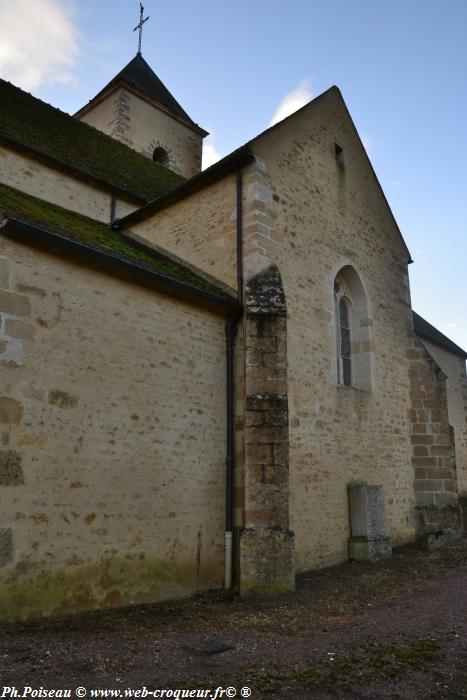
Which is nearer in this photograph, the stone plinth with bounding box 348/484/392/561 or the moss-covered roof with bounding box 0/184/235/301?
the moss-covered roof with bounding box 0/184/235/301

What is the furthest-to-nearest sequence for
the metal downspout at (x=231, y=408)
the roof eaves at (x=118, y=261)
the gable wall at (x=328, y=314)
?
the gable wall at (x=328, y=314)
the metal downspout at (x=231, y=408)
the roof eaves at (x=118, y=261)

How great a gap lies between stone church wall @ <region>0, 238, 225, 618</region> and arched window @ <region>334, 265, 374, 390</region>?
12.1 feet

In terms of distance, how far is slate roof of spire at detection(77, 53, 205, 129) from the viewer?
18703 millimetres

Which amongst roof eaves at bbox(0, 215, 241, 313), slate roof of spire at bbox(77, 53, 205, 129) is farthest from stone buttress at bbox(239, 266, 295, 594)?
slate roof of spire at bbox(77, 53, 205, 129)

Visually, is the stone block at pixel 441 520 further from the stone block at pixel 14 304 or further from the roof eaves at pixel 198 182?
the stone block at pixel 14 304

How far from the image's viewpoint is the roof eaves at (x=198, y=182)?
27.7ft

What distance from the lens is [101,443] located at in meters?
6.01

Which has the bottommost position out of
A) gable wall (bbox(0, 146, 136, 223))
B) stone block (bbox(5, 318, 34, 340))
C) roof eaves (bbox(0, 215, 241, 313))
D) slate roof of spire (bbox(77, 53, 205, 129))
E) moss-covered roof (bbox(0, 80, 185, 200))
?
stone block (bbox(5, 318, 34, 340))

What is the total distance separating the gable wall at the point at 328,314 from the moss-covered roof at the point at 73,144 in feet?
11.5

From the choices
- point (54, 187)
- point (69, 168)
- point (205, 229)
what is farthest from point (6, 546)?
point (69, 168)

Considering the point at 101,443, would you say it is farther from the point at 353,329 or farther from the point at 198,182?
the point at 353,329

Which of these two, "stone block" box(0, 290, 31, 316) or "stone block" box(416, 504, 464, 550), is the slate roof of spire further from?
"stone block" box(416, 504, 464, 550)

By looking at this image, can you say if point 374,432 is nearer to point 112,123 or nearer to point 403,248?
point 403,248

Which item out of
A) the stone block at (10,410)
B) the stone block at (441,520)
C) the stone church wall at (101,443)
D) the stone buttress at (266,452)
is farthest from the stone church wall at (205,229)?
the stone block at (441,520)
